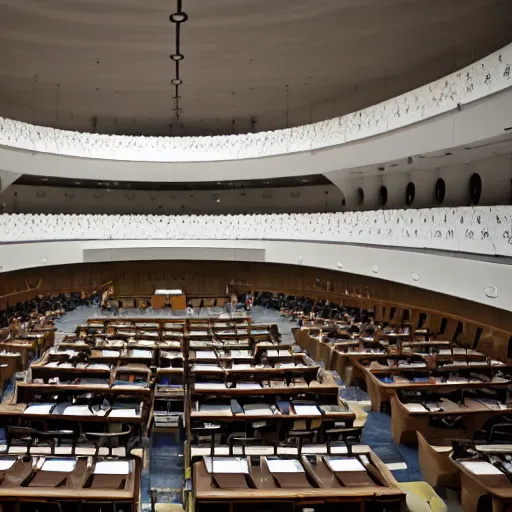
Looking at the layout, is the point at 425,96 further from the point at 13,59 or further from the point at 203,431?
the point at 13,59

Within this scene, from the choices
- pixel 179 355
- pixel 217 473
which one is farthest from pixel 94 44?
pixel 217 473

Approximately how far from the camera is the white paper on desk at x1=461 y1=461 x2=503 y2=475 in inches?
210

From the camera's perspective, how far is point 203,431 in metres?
6.33

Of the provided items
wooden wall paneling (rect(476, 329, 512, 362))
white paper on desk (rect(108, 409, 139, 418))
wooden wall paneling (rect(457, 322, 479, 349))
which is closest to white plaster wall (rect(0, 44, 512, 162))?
wooden wall paneling (rect(476, 329, 512, 362))

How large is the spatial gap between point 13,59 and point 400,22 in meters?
10.1

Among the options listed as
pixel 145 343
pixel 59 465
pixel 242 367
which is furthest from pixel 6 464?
pixel 145 343

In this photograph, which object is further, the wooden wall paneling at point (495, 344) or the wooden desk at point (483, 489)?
the wooden wall paneling at point (495, 344)

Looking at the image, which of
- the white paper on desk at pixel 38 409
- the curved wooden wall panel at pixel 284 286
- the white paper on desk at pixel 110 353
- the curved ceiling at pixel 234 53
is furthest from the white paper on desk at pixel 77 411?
the curved wooden wall panel at pixel 284 286

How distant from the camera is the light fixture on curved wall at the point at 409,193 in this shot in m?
17.0

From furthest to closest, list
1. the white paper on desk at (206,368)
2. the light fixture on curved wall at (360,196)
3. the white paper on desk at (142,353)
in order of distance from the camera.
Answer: the light fixture on curved wall at (360,196)
the white paper on desk at (142,353)
the white paper on desk at (206,368)

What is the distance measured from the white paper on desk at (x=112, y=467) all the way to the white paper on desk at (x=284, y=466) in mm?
1369

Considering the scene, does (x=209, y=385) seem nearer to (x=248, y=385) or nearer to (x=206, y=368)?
(x=248, y=385)

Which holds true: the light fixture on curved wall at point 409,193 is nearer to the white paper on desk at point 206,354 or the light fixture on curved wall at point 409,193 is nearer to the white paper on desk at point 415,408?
the white paper on desk at point 206,354

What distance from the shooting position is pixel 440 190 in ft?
51.9
